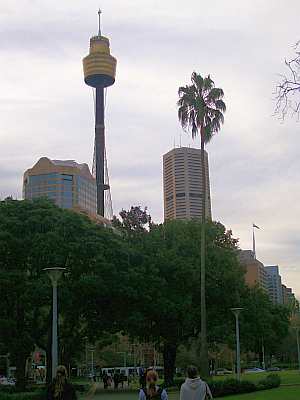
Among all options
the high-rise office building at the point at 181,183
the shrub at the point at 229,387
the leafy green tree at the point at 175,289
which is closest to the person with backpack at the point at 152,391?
the shrub at the point at 229,387

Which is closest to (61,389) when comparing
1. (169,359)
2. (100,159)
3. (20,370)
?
(20,370)

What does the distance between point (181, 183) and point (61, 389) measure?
490 feet

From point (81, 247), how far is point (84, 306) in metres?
3.90

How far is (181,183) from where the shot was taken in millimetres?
157875

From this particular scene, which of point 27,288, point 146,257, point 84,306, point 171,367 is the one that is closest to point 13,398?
point 27,288

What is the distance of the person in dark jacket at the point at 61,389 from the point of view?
8.92 m

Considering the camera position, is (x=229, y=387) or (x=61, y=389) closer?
(x=61, y=389)

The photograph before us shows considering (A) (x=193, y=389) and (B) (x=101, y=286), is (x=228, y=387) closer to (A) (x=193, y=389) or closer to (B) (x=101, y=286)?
(B) (x=101, y=286)

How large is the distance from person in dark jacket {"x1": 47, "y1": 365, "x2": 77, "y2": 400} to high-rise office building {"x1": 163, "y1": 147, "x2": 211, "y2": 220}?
132 m

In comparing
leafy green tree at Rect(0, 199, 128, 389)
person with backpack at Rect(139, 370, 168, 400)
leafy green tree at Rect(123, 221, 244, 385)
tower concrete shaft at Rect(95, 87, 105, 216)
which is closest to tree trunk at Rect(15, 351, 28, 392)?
leafy green tree at Rect(0, 199, 128, 389)

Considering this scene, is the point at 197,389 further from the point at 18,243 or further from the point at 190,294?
the point at 190,294

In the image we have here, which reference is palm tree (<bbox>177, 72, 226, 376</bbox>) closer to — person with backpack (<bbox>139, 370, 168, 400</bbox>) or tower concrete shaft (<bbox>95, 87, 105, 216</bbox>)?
person with backpack (<bbox>139, 370, 168, 400</bbox>)

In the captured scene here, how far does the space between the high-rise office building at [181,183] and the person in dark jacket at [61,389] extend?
5184 inches

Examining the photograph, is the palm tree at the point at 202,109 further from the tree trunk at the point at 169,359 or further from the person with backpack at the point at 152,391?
the person with backpack at the point at 152,391
